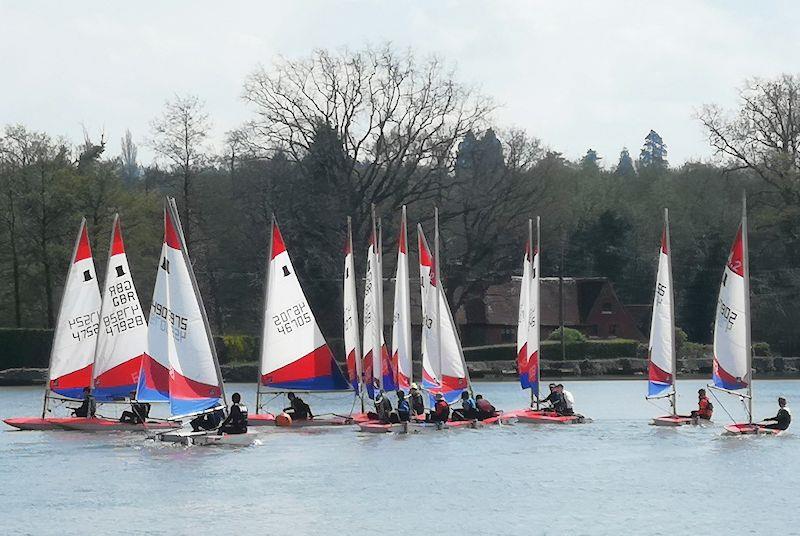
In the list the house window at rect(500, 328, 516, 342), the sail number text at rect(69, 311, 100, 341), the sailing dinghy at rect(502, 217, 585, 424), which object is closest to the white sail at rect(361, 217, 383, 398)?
the sailing dinghy at rect(502, 217, 585, 424)

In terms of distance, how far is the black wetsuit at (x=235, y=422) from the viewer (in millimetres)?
37906

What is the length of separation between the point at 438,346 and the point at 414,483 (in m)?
10.8

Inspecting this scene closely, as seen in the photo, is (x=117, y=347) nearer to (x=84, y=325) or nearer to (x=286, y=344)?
(x=84, y=325)

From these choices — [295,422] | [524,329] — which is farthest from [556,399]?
[295,422]

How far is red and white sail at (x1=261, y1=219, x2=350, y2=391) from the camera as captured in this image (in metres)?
42.5

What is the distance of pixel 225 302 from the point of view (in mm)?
86188

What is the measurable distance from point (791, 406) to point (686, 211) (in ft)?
122

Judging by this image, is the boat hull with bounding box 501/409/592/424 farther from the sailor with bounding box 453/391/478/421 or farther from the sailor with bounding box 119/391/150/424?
the sailor with bounding box 119/391/150/424

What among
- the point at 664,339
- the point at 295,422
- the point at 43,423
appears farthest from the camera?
the point at 664,339

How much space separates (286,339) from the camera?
42500mm

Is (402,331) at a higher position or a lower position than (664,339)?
higher

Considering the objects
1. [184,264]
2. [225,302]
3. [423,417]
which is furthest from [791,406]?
[225,302]

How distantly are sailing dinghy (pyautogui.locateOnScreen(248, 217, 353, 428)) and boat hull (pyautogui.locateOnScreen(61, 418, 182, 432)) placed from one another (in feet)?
7.30

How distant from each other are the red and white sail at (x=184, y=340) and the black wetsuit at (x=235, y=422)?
1.71ft
